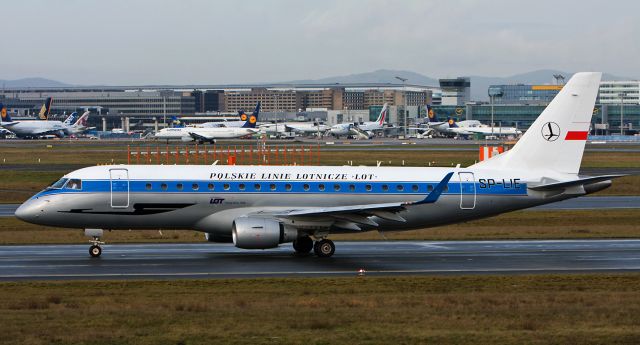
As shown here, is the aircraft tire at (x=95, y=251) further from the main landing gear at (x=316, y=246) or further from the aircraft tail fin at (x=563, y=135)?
the aircraft tail fin at (x=563, y=135)

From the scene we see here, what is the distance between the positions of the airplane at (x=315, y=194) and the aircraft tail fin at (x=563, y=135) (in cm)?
4

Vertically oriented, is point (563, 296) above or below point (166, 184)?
below

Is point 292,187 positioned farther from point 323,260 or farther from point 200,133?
point 200,133

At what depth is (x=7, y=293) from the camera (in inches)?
1101

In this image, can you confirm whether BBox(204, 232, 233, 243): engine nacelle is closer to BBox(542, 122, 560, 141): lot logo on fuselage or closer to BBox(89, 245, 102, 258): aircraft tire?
BBox(89, 245, 102, 258): aircraft tire

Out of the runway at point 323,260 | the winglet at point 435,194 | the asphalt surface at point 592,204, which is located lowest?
the asphalt surface at point 592,204

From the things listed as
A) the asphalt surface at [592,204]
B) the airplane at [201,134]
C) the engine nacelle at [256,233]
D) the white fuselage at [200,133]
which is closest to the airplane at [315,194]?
the engine nacelle at [256,233]

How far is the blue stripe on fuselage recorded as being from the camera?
3709 cm

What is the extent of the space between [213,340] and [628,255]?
23.1 m

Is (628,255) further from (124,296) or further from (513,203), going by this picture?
(124,296)

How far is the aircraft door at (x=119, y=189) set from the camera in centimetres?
3681

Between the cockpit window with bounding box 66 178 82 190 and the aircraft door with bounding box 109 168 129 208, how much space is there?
3.78ft

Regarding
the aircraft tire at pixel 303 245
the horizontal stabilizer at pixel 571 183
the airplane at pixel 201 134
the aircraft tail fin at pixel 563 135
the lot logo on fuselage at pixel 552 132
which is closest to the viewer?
the aircraft tire at pixel 303 245

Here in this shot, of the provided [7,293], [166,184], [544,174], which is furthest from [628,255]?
[7,293]
